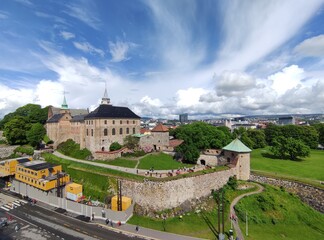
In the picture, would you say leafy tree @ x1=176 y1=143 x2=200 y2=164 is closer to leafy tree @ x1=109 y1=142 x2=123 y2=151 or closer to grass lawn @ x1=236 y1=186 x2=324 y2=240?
grass lawn @ x1=236 y1=186 x2=324 y2=240

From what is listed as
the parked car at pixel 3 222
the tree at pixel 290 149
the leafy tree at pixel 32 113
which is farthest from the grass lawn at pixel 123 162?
the tree at pixel 290 149

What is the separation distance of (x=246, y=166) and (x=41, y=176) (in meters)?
37.2

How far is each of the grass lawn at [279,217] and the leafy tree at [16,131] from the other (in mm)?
57581

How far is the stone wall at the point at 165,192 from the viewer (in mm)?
30984

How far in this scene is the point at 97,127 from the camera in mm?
47719

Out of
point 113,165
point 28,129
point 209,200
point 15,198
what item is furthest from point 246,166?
point 28,129

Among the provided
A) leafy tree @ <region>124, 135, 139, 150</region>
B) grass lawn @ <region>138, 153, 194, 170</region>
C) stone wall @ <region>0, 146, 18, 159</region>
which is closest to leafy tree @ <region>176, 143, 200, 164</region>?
grass lawn @ <region>138, 153, 194, 170</region>

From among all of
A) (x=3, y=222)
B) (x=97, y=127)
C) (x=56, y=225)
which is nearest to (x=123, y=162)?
(x=97, y=127)

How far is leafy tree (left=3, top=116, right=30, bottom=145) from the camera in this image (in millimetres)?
55750

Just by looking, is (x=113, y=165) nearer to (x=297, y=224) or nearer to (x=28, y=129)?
(x=297, y=224)


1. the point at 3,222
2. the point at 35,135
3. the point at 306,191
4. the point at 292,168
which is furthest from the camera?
the point at 35,135

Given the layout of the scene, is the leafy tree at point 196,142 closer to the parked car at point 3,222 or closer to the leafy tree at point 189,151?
the leafy tree at point 189,151

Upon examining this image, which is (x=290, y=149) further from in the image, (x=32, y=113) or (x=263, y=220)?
(x=32, y=113)

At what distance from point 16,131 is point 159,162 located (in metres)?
41.7
